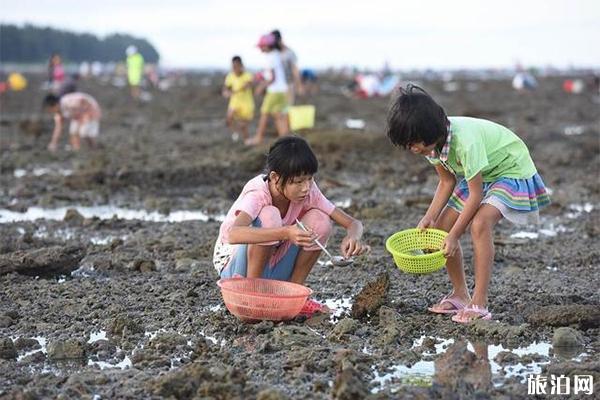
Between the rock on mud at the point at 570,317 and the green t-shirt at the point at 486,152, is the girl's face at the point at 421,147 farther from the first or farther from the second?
the rock on mud at the point at 570,317

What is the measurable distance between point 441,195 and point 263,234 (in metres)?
1.03

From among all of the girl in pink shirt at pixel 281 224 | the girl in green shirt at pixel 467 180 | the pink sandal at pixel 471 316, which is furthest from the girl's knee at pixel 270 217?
the pink sandal at pixel 471 316

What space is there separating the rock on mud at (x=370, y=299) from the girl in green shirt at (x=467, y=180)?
11.6 inches

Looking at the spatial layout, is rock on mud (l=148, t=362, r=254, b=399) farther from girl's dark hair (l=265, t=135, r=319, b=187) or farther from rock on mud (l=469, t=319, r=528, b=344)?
rock on mud (l=469, t=319, r=528, b=344)

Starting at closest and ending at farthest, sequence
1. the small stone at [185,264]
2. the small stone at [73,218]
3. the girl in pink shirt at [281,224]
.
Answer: the girl in pink shirt at [281,224], the small stone at [185,264], the small stone at [73,218]

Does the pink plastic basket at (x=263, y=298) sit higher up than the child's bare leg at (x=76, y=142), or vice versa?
the pink plastic basket at (x=263, y=298)

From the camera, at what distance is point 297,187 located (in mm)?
5324

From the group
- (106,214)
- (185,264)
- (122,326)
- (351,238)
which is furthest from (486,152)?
(106,214)

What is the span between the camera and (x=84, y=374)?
4.55 m

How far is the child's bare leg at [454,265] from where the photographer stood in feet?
18.5

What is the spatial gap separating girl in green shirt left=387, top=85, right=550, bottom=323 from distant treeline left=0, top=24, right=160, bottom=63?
8699cm

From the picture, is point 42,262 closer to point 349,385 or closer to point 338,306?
point 338,306

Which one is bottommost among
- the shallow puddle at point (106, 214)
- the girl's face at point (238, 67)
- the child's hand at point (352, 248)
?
the shallow puddle at point (106, 214)

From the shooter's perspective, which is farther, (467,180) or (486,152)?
(486,152)
